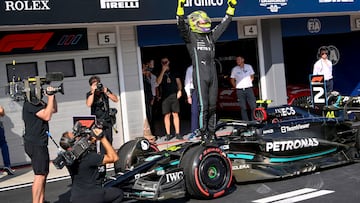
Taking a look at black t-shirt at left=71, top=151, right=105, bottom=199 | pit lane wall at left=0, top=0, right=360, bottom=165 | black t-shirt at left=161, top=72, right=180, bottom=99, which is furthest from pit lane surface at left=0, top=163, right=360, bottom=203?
black t-shirt at left=161, top=72, right=180, bottom=99

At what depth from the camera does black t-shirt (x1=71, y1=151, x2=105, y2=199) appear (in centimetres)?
562

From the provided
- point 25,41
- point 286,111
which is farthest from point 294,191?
point 25,41

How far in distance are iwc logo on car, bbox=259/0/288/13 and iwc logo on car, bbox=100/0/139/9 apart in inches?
120

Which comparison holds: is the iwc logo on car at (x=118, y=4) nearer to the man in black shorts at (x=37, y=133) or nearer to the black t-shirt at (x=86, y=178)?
the man in black shorts at (x=37, y=133)

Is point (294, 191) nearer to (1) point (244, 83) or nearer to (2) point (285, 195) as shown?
(2) point (285, 195)

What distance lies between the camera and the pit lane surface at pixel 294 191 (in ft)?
21.6

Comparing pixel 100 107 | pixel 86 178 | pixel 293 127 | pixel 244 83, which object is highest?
pixel 244 83

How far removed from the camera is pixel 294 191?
694cm

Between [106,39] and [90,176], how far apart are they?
6210 mm

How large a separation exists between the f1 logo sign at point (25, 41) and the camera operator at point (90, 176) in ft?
17.1

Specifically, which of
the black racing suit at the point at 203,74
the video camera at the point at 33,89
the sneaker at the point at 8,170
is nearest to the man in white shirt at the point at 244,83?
the black racing suit at the point at 203,74

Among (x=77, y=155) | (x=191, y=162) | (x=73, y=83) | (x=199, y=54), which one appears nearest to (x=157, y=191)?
(x=191, y=162)

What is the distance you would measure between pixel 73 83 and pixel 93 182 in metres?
5.81

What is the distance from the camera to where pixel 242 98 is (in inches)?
500
